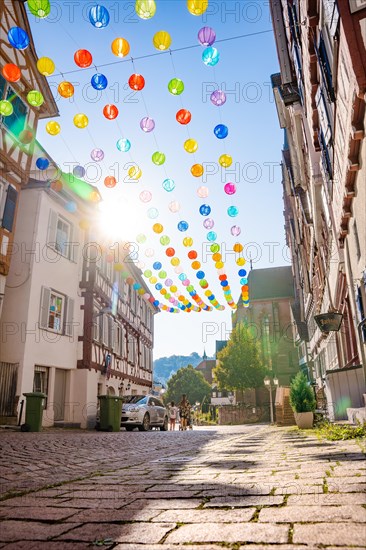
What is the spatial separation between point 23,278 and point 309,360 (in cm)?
2825

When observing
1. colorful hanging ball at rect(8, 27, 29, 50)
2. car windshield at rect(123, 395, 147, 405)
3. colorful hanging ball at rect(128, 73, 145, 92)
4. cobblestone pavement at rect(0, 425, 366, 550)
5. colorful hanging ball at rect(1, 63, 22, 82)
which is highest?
colorful hanging ball at rect(1, 63, 22, 82)

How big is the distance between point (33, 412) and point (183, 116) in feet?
33.9

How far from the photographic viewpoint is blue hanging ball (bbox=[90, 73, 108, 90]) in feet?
29.4

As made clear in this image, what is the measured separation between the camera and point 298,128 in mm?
17141

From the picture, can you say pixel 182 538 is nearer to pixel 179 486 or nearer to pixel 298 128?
pixel 179 486

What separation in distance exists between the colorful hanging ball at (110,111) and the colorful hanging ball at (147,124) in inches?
29.1

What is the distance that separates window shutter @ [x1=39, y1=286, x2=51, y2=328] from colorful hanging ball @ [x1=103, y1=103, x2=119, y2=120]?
9.32 meters

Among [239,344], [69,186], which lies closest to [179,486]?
[69,186]

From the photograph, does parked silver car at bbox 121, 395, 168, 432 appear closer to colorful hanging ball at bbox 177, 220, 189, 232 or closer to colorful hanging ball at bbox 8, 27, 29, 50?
colorful hanging ball at bbox 177, 220, 189, 232

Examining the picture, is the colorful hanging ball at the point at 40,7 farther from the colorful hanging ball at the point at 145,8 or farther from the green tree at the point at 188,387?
the green tree at the point at 188,387

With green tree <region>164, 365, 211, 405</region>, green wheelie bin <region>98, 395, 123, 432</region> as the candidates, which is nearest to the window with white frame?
green wheelie bin <region>98, 395, 123, 432</region>

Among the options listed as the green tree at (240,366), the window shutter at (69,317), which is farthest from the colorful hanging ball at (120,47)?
the green tree at (240,366)

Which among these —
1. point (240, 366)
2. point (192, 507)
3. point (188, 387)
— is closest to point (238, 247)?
point (192, 507)

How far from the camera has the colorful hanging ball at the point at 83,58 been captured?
8.41 metres
